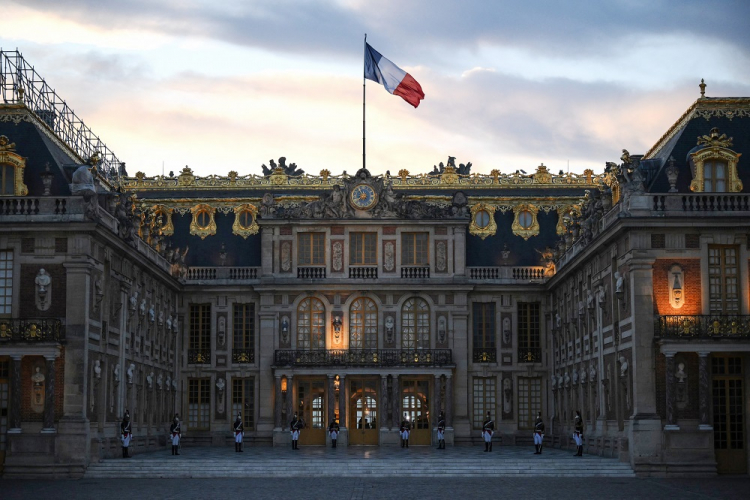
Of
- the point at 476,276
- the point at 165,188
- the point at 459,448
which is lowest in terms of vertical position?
the point at 459,448

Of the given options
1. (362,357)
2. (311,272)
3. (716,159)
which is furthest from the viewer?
(311,272)

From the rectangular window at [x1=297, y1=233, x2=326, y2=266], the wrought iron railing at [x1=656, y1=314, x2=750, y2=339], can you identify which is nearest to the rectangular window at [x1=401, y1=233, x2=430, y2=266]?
the rectangular window at [x1=297, y1=233, x2=326, y2=266]

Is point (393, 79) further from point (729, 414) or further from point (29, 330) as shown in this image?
point (729, 414)

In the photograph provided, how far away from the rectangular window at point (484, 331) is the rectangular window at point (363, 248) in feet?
18.8

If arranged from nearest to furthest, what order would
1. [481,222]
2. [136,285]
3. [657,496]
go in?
[657,496] < [136,285] < [481,222]

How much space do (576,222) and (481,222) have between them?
8.56 m

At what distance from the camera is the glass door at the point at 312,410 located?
180ft

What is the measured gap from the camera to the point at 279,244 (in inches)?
2211

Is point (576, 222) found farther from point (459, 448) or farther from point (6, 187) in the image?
point (6, 187)

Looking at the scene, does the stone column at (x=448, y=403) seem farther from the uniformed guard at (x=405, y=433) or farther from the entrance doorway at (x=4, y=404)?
the entrance doorway at (x=4, y=404)

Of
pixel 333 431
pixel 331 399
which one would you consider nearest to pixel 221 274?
pixel 331 399

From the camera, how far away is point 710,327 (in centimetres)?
3688

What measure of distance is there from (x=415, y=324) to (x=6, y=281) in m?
23.0

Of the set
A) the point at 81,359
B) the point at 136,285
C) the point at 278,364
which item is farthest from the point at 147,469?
the point at 278,364
